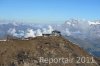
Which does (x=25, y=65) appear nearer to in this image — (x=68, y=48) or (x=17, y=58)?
(x=17, y=58)

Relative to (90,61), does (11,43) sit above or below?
above

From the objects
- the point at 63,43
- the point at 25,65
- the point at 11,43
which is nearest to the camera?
the point at 25,65

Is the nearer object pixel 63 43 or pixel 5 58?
pixel 5 58

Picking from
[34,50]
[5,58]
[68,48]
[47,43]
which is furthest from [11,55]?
[68,48]

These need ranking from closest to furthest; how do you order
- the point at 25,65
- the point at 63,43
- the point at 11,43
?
the point at 25,65 → the point at 11,43 → the point at 63,43

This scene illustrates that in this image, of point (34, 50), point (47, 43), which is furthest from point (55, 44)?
point (34, 50)

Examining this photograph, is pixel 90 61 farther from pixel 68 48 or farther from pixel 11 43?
pixel 11 43
